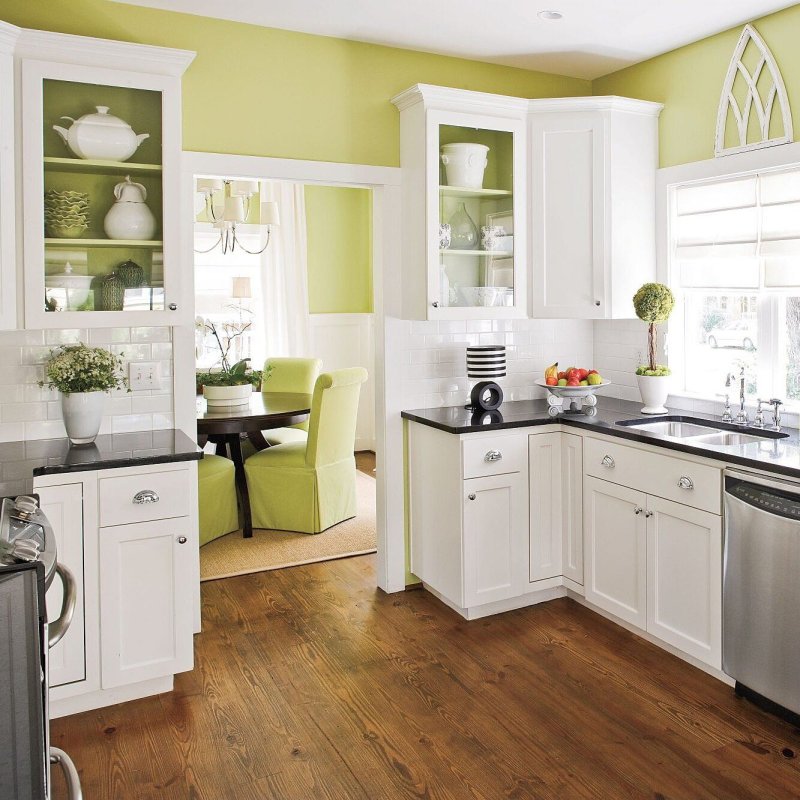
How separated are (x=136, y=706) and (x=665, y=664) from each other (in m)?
2.05

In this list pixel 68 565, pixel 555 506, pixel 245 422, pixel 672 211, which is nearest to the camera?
pixel 68 565

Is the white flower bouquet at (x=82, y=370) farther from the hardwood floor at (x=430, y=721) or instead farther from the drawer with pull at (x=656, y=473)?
the drawer with pull at (x=656, y=473)

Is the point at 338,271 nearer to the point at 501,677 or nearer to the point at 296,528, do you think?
the point at 296,528

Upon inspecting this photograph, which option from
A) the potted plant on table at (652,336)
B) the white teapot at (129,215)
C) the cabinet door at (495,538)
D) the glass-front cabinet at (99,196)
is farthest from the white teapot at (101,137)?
the potted plant on table at (652,336)

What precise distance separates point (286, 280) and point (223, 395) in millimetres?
2409

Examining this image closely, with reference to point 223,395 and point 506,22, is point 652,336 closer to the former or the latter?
point 506,22

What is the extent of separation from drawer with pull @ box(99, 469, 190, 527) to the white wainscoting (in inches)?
170

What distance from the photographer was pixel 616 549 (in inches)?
135

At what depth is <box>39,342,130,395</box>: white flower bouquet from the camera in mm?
2982

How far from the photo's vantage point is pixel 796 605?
2.61m

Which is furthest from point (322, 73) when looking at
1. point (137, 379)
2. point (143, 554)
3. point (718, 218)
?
point (143, 554)

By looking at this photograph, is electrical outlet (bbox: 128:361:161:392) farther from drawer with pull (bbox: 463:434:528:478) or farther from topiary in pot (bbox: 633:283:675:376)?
topiary in pot (bbox: 633:283:675:376)

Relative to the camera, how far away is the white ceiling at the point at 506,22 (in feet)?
10.8

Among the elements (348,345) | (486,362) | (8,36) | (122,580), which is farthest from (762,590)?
(348,345)
